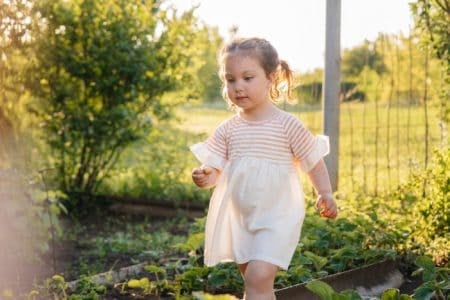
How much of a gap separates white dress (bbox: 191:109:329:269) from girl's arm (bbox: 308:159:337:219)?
0.04m

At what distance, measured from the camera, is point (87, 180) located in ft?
27.7

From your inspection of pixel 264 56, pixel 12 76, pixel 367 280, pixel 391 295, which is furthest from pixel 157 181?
pixel 391 295

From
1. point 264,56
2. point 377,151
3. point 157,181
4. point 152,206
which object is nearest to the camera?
point 264,56

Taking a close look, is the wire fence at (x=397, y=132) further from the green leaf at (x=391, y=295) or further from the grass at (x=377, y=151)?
the green leaf at (x=391, y=295)

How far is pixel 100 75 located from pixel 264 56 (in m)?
4.42

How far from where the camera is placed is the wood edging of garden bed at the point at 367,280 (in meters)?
4.34

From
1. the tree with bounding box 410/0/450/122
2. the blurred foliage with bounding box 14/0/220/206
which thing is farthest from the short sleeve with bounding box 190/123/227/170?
the blurred foliage with bounding box 14/0/220/206

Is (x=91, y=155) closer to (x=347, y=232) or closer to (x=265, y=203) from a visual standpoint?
(x=347, y=232)

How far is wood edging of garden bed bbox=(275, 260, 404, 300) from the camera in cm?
434

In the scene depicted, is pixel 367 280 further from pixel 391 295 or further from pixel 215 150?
pixel 215 150

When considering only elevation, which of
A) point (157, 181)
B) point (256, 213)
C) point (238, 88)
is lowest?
point (157, 181)

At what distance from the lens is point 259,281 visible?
3627 millimetres

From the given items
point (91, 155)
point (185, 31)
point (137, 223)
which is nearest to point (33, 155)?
point (91, 155)

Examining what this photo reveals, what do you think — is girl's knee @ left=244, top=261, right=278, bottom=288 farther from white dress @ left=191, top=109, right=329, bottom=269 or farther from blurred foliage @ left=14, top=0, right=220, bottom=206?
blurred foliage @ left=14, top=0, right=220, bottom=206
